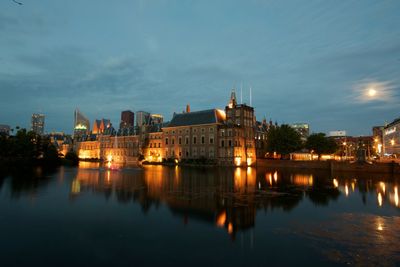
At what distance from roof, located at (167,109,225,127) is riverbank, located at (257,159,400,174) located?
2369 centimetres

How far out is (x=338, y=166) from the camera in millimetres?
70938

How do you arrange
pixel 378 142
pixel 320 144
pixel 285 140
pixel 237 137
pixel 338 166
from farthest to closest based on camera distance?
1. pixel 378 142
2. pixel 320 144
3. pixel 285 140
4. pixel 237 137
5. pixel 338 166

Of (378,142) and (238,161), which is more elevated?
(378,142)

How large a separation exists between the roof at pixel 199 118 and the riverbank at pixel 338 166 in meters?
23.7

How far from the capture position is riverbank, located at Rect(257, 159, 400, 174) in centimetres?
6091

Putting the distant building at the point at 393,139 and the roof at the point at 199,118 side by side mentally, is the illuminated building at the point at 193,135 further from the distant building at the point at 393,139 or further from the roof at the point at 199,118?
the distant building at the point at 393,139

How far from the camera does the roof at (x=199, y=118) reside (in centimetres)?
10156

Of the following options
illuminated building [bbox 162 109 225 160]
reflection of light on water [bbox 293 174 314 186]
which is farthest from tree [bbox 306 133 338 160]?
reflection of light on water [bbox 293 174 314 186]

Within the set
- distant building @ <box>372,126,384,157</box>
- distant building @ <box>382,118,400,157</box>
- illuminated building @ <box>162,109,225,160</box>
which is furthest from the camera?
distant building @ <box>372,126,384,157</box>

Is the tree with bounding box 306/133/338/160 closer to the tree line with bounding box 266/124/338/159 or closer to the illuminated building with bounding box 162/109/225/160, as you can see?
the tree line with bounding box 266/124/338/159

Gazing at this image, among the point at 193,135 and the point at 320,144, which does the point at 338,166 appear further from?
the point at 193,135

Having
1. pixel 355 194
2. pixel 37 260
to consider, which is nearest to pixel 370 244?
pixel 37 260

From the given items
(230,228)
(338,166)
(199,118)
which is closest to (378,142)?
(338,166)

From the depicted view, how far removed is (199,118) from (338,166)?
5275 centimetres
